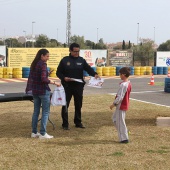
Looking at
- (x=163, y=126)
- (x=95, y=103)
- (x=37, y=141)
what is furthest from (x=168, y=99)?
(x=37, y=141)

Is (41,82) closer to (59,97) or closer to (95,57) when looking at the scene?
(59,97)

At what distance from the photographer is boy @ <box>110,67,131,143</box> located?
6227 mm

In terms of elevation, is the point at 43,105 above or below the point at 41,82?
below

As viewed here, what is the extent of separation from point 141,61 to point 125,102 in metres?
30.1

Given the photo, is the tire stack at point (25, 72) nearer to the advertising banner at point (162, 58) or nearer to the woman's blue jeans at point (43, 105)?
the advertising banner at point (162, 58)

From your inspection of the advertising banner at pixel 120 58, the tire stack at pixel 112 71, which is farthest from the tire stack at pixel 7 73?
the advertising banner at pixel 120 58

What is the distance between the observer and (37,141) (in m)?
6.46

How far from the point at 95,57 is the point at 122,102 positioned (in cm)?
2245

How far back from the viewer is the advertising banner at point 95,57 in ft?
92.2

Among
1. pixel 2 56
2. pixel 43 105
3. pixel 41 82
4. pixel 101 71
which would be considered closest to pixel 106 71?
pixel 101 71

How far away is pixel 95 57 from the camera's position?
28625 mm

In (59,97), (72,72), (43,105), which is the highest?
(72,72)

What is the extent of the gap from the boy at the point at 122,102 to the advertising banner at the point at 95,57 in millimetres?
21774

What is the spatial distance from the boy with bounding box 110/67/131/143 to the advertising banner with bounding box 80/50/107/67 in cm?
2177
